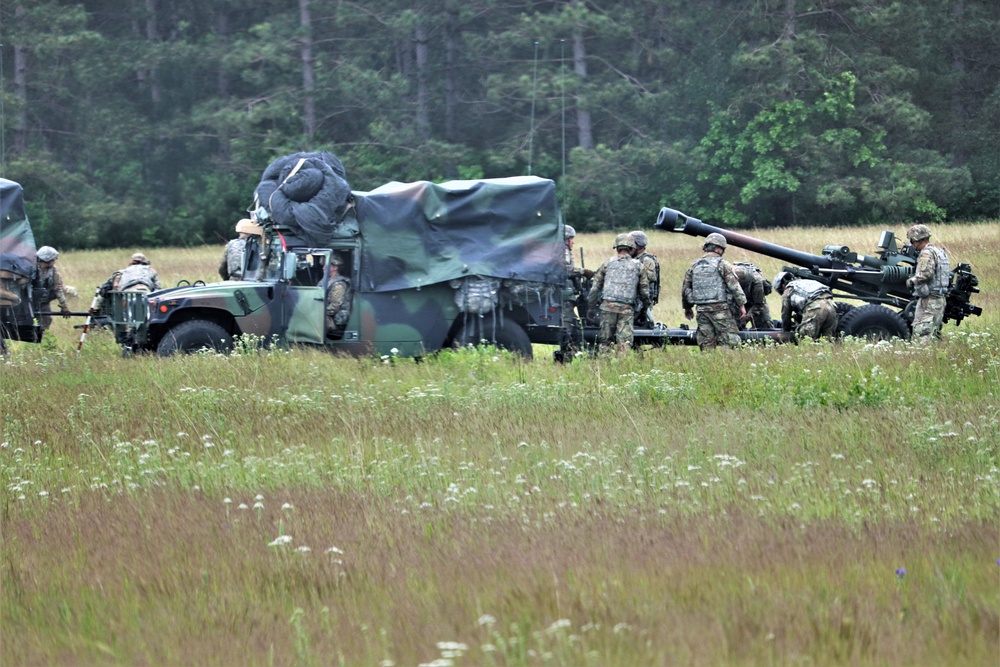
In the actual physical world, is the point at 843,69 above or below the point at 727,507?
above

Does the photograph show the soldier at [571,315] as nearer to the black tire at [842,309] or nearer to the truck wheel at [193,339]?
the black tire at [842,309]

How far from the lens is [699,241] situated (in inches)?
1253

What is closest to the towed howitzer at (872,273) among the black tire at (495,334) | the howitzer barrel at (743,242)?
the howitzer barrel at (743,242)

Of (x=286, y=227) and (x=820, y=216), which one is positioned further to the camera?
(x=820, y=216)

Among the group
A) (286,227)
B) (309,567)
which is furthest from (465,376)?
(309,567)

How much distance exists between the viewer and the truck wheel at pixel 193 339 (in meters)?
12.5

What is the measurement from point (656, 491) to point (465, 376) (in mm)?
4961

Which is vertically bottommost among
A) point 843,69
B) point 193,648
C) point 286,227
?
point 193,648

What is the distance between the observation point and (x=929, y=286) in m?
13.3

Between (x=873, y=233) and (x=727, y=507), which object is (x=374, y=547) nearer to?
(x=727, y=507)

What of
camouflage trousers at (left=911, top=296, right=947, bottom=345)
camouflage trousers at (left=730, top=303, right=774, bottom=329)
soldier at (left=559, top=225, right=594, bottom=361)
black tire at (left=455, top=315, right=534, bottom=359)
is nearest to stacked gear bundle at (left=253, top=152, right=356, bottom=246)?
black tire at (left=455, top=315, right=534, bottom=359)

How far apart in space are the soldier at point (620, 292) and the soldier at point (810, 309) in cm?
159

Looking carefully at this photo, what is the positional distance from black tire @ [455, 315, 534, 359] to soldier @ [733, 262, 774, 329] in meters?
2.33

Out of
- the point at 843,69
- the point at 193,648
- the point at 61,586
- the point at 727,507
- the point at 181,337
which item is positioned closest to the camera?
the point at 193,648
